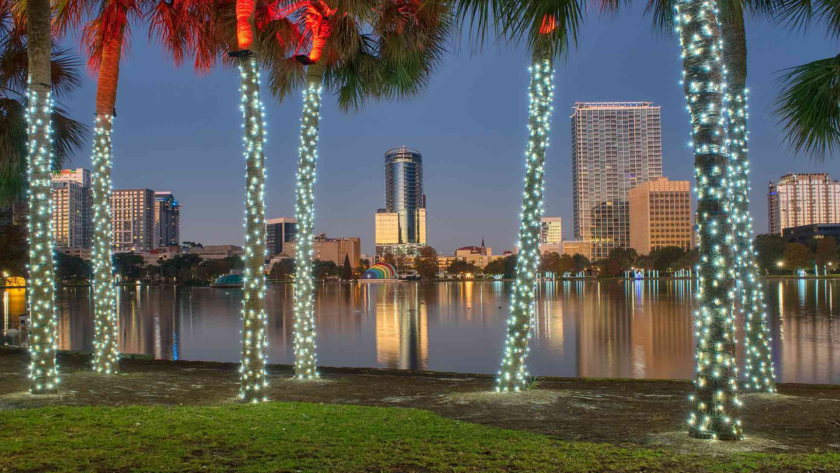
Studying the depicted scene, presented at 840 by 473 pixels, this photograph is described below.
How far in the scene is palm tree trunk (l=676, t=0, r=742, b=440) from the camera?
21.3ft

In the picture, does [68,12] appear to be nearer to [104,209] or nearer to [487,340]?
[104,209]

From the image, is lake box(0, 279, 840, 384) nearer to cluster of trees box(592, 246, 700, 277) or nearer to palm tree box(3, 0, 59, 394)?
palm tree box(3, 0, 59, 394)

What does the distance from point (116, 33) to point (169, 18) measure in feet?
4.58

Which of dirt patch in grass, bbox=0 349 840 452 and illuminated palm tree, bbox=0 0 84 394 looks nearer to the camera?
dirt patch in grass, bbox=0 349 840 452

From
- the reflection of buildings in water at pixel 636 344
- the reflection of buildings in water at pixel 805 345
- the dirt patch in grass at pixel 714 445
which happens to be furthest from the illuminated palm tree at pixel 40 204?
the reflection of buildings in water at pixel 805 345

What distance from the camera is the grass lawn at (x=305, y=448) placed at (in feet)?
17.2

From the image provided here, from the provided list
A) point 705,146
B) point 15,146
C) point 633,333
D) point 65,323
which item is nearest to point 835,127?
point 705,146

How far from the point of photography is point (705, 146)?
22.2 feet

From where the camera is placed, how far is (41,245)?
9.73 meters

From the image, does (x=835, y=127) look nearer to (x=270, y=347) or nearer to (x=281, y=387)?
(x=281, y=387)

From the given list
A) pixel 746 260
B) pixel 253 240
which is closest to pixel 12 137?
pixel 253 240

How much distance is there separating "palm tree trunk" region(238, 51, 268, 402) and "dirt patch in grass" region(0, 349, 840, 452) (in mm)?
658

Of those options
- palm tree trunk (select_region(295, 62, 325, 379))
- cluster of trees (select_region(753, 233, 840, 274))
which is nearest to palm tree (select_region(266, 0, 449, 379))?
palm tree trunk (select_region(295, 62, 325, 379))

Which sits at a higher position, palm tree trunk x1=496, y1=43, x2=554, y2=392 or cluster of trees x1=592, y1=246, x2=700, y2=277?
palm tree trunk x1=496, y1=43, x2=554, y2=392
